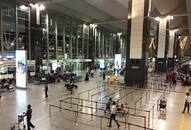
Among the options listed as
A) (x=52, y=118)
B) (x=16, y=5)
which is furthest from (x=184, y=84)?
(x=16, y=5)

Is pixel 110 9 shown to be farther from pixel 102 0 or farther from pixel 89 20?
pixel 89 20

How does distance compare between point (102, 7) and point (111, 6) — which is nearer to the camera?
point (111, 6)

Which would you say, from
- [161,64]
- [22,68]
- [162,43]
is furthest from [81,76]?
[162,43]

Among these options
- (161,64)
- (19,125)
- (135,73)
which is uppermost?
(161,64)

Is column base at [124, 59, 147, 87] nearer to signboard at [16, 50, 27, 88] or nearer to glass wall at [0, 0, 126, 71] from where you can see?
signboard at [16, 50, 27, 88]

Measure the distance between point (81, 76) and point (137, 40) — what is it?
10.4 m

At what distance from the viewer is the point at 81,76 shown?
27656 mm

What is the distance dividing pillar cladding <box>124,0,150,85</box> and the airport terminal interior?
0.10 metres

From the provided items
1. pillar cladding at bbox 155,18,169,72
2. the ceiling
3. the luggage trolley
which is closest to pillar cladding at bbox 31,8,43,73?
the ceiling

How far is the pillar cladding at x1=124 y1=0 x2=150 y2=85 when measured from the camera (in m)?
20.3

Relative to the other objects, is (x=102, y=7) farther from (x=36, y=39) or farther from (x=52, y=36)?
(x=36, y=39)

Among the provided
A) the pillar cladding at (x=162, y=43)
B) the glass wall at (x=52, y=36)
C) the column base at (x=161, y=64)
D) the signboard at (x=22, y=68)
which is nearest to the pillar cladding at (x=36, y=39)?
the glass wall at (x=52, y=36)

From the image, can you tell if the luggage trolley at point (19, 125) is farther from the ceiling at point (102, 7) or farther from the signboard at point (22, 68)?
the ceiling at point (102, 7)

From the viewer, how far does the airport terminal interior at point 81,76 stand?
34.0 feet
